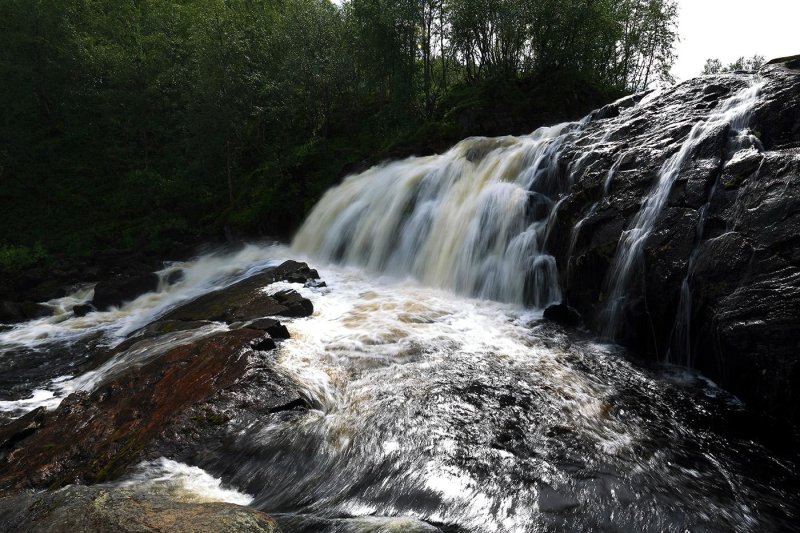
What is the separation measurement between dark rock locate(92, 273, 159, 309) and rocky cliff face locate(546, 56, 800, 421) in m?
12.0

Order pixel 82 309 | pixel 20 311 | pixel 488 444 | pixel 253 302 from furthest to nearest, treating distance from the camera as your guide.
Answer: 1. pixel 20 311
2. pixel 82 309
3. pixel 253 302
4. pixel 488 444

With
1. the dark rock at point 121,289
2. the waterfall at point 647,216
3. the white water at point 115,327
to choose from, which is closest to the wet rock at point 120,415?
the white water at point 115,327

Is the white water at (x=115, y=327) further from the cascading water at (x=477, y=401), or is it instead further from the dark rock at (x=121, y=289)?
the dark rock at (x=121, y=289)

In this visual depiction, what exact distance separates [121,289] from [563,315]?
12.3 m

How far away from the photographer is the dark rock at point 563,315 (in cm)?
790

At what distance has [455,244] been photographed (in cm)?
1116

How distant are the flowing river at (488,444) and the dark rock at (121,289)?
5223 millimetres

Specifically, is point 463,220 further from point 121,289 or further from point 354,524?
point 121,289

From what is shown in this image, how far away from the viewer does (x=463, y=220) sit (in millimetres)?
11422

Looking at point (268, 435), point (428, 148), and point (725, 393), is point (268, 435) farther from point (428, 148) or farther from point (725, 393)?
point (428, 148)

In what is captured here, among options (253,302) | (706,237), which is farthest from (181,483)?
(706,237)

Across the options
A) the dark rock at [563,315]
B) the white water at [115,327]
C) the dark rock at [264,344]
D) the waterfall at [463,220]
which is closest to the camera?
the dark rock at [264,344]

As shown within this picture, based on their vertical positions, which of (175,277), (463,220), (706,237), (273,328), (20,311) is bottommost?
(20,311)

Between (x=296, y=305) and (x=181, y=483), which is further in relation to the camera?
(x=296, y=305)
